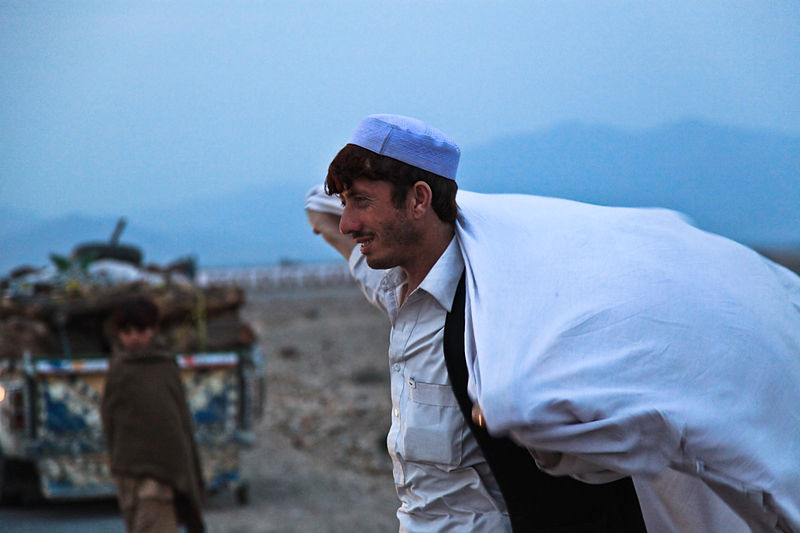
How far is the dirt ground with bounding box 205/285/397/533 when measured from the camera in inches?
328

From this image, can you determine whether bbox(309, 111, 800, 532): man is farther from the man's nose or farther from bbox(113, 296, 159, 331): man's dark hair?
bbox(113, 296, 159, 331): man's dark hair

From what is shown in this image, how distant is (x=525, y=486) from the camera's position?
97.9 inches

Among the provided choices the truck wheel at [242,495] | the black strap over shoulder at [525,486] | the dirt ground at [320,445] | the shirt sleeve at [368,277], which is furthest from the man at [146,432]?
the black strap over shoulder at [525,486]

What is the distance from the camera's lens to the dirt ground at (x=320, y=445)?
833cm

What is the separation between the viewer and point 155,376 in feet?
18.8

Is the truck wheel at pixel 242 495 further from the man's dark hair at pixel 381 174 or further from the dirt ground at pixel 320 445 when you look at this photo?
the man's dark hair at pixel 381 174

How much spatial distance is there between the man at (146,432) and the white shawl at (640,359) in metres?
3.48

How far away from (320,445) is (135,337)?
6762 millimetres

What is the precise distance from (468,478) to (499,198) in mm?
832

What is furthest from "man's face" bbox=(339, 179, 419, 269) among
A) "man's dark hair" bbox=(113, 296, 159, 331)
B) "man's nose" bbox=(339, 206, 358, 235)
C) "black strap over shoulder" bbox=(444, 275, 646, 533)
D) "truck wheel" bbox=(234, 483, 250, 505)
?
"truck wheel" bbox=(234, 483, 250, 505)

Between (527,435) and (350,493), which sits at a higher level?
(527,435)

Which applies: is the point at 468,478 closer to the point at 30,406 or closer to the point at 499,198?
the point at 499,198

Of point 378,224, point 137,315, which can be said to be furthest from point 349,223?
point 137,315

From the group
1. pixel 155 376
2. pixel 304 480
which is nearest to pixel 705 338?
pixel 155 376
